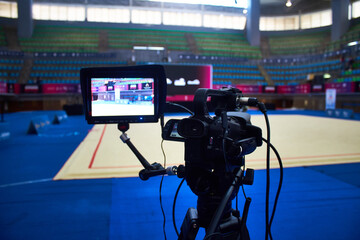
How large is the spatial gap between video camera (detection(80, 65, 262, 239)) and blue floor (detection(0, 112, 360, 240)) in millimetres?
690

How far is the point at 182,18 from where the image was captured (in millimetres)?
21188

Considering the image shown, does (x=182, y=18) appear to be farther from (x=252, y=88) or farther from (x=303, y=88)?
(x=303, y=88)

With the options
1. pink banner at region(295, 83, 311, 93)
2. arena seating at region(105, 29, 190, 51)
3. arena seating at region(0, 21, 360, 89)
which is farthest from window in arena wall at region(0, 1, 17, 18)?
pink banner at region(295, 83, 311, 93)

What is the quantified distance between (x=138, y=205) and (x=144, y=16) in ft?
69.4

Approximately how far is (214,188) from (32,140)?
444cm

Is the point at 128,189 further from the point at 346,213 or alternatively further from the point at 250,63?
the point at 250,63

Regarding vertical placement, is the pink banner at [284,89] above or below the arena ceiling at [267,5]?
below

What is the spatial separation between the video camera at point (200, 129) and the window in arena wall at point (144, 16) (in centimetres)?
2124

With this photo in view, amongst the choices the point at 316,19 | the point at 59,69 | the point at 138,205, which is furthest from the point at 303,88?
the point at 138,205

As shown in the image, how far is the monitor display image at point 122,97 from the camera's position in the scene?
103 centimetres

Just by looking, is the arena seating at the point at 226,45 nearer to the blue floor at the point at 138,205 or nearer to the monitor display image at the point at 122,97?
the blue floor at the point at 138,205

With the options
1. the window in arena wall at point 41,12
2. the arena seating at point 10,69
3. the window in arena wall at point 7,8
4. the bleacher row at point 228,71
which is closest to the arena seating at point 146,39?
the bleacher row at point 228,71

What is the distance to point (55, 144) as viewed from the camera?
393 centimetres

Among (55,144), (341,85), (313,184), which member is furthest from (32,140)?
(341,85)
